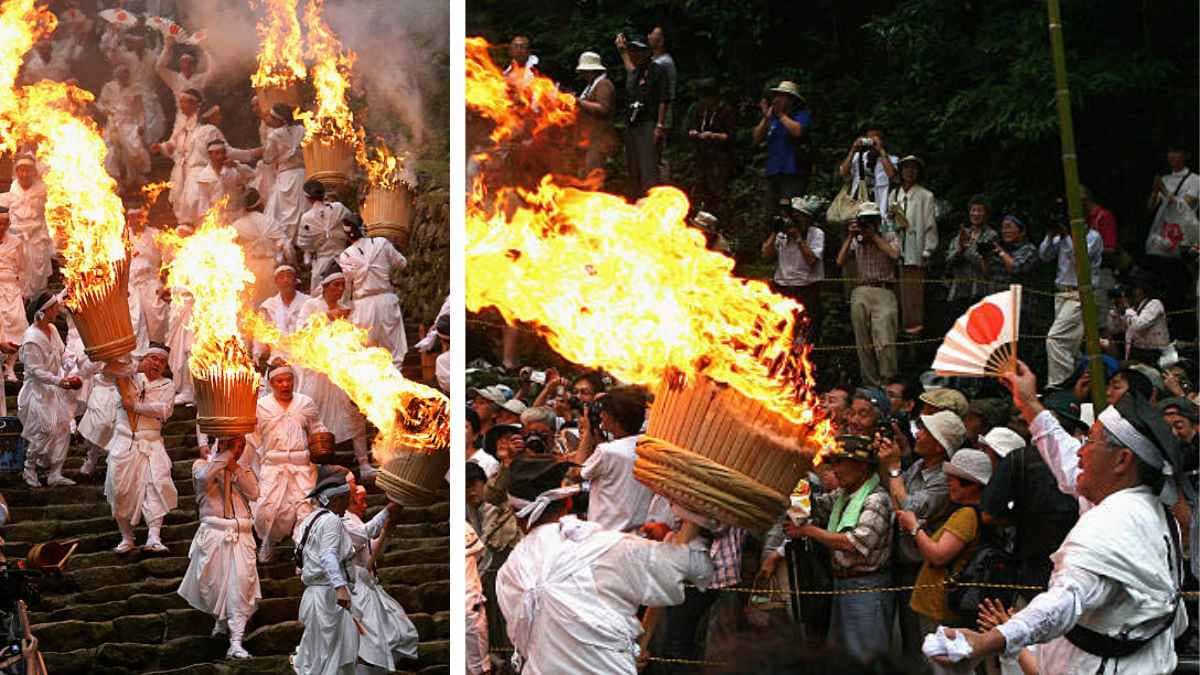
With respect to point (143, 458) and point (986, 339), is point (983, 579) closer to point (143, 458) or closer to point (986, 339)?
point (986, 339)

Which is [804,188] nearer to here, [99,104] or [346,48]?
[346,48]

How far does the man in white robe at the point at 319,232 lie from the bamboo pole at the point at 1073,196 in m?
3.43

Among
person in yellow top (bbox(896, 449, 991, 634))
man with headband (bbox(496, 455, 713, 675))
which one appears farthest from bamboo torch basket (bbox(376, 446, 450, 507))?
person in yellow top (bbox(896, 449, 991, 634))

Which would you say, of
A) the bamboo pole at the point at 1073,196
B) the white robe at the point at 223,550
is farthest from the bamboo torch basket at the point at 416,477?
the bamboo pole at the point at 1073,196

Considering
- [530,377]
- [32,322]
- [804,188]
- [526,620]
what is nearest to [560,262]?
[530,377]

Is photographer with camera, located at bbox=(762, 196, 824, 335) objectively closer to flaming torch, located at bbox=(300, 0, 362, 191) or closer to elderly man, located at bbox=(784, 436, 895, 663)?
elderly man, located at bbox=(784, 436, 895, 663)

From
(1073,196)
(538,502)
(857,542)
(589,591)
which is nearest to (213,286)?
(538,502)

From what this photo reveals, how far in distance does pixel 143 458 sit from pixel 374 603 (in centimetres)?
131

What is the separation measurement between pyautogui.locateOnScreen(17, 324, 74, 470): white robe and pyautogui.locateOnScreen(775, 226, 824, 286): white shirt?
3421 millimetres

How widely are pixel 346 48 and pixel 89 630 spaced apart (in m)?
3.02

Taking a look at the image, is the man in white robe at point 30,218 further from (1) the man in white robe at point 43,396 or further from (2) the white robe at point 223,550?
(2) the white robe at point 223,550

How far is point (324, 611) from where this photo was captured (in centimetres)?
974

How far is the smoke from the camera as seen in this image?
33.0ft

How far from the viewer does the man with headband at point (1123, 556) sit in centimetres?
748
